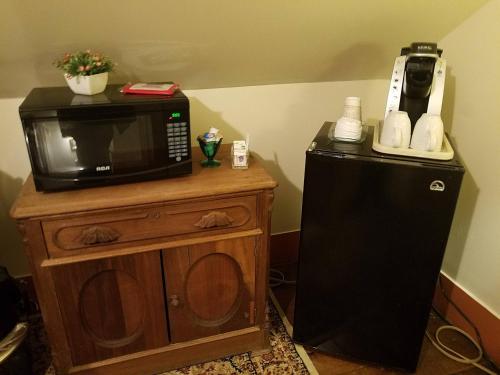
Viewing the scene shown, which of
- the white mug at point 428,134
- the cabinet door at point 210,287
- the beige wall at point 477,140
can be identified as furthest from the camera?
the beige wall at point 477,140

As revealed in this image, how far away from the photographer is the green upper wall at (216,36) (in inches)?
46.4

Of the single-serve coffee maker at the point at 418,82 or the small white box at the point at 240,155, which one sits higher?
the single-serve coffee maker at the point at 418,82

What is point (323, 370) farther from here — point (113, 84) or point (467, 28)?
point (467, 28)

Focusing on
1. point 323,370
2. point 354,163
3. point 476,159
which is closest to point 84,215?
point 354,163

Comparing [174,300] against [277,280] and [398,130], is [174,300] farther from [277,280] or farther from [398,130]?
[398,130]

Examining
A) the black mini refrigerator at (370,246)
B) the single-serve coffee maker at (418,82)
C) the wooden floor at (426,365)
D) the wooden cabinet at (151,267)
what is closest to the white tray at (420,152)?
the black mini refrigerator at (370,246)

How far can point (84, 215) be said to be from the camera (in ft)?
3.80

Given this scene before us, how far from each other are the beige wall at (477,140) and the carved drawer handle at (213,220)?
3.49 feet

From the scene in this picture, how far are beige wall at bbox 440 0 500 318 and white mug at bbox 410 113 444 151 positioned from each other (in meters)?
0.43

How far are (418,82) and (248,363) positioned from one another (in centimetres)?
123

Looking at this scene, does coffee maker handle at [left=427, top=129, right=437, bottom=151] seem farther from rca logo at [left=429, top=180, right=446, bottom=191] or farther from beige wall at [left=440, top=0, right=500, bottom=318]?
beige wall at [left=440, top=0, right=500, bottom=318]

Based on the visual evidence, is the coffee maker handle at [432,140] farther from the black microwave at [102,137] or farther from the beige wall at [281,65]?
the black microwave at [102,137]

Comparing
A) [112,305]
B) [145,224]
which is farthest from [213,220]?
[112,305]

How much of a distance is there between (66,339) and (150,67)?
1.01m
